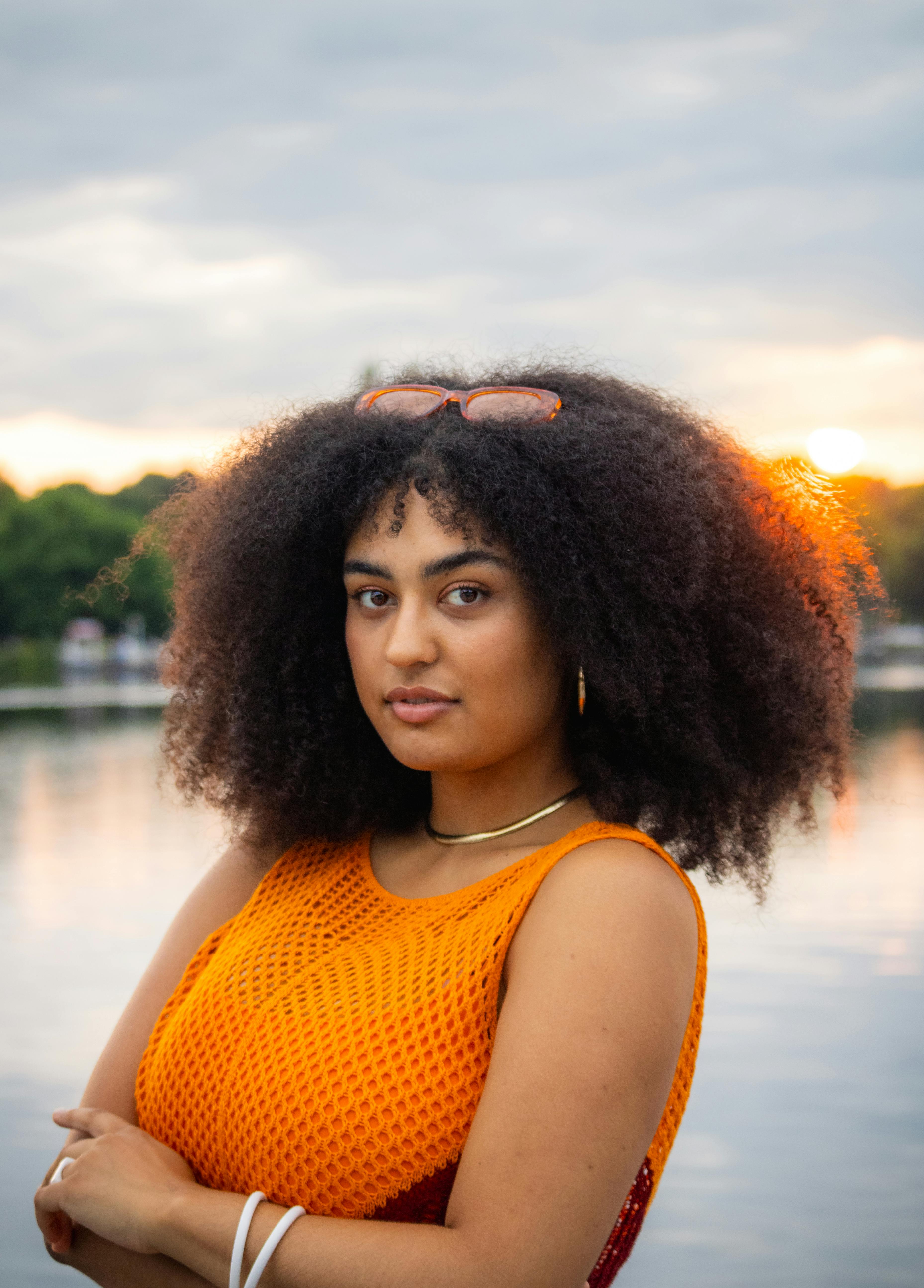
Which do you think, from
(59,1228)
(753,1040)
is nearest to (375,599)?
(59,1228)

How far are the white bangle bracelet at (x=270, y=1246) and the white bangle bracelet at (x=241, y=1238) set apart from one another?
14 mm

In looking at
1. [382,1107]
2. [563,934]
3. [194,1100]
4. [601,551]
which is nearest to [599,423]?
[601,551]

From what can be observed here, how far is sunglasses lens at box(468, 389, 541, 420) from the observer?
195 centimetres

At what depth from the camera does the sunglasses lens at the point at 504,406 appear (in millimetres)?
1952

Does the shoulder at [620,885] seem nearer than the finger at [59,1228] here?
Yes

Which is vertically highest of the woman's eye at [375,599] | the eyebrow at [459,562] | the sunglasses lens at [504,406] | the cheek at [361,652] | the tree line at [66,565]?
the sunglasses lens at [504,406]

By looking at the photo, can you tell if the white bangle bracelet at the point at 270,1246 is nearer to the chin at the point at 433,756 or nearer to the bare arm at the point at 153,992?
the bare arm at the point at 153,992

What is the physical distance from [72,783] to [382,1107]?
534 inches

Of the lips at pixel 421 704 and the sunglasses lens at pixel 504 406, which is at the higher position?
the sunglasses lens at pixel 504 406

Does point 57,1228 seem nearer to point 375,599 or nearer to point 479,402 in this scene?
point 375,599

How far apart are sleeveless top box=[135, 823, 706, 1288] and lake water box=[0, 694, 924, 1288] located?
2.39 feet

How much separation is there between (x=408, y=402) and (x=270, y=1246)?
1.18 meters

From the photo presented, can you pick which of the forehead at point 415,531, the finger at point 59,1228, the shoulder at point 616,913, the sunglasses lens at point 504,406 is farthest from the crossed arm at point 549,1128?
the sunglasses lens at point 504,406

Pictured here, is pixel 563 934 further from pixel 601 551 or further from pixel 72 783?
pixel 72 783
